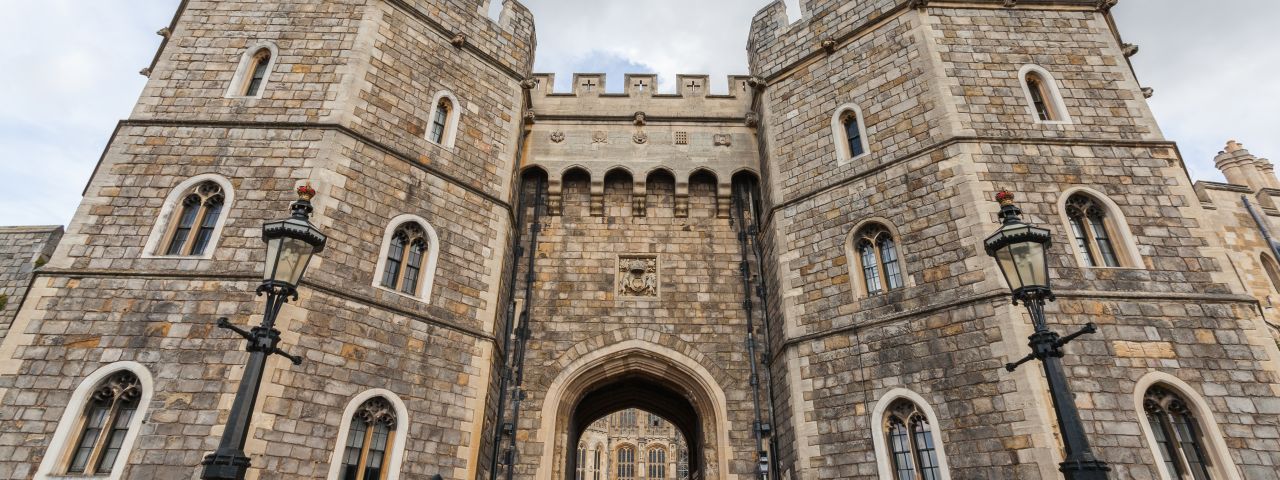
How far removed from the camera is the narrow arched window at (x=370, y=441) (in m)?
8.33

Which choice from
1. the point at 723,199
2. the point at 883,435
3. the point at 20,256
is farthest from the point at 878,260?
the point at 20,256

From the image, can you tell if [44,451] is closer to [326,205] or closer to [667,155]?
[326,205]

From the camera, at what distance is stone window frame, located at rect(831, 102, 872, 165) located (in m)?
10.8

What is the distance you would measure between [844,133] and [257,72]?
32.1 feet

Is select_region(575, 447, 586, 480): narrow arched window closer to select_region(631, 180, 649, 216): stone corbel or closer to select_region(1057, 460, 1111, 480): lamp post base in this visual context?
select_region(631, 180, 649, 216): stone corbel

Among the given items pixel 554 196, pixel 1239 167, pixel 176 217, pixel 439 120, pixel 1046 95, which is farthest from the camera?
pixel 1239 167

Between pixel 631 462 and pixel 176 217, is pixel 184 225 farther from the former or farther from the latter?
pixel 631 462

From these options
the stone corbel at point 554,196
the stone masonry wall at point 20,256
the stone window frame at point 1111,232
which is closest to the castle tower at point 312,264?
the stone corbel at point 554,196

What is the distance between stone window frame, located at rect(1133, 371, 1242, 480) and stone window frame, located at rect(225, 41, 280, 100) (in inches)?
507

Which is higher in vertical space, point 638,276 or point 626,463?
point 626,463

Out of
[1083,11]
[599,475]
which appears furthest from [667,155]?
[599,475]

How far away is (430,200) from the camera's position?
34.1 feet

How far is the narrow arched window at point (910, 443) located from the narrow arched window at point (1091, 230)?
3133mm

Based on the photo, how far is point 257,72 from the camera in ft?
35.1
